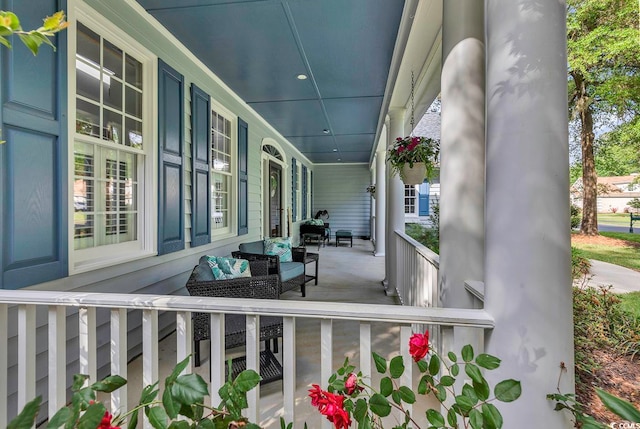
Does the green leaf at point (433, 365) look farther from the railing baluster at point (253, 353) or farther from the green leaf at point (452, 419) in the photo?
the railing baluster at point (253, 353)

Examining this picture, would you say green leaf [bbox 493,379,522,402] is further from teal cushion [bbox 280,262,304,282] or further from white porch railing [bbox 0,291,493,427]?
teal cushion [bbox 280,262,304,282]

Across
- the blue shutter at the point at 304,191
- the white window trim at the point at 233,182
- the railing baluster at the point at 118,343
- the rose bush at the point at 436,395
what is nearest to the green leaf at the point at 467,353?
the rose bush at the point at 436,395

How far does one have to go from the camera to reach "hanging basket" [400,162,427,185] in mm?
2584

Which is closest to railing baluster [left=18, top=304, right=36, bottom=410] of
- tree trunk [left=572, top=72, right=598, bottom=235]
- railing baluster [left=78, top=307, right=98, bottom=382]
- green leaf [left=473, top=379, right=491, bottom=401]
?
railing baluster [left=78, top=307, right=98, bottom=382]

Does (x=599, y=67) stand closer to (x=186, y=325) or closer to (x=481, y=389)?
(x=481, y=389)

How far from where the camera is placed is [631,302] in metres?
1.71

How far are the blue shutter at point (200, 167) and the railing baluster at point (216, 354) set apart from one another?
234 cm

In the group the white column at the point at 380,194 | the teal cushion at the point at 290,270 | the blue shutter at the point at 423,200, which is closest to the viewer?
the teal cushion at the point at 290,270

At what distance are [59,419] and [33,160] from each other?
177cm

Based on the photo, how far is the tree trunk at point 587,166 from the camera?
231cm

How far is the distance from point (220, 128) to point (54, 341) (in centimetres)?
336

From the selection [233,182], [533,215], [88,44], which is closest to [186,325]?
[533,215]

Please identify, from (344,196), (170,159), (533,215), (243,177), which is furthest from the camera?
(344,196)

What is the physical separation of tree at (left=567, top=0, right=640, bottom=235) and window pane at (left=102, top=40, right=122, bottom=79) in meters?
3.50
